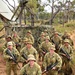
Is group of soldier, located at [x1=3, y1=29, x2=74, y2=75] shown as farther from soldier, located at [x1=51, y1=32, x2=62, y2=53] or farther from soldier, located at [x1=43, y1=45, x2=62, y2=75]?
soldier, located at [x1=51, y1=32, x2=62, y2=53]

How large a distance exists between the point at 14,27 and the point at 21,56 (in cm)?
565

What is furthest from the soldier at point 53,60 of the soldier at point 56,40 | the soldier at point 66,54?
the soldier at point 56,40

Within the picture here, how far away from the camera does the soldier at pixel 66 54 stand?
936 centimetres

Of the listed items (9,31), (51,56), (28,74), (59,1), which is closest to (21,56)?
(51,56)

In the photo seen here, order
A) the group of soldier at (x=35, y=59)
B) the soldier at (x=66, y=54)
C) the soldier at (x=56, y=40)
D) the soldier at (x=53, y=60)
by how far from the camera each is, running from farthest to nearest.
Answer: the soldier at (x=56, y=40) → the soldier at (x=66, y=54) → the soldier at (x=53, y=60) → the group of soldier at (x=35, y=59)

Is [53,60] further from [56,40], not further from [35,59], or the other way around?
[56,40]

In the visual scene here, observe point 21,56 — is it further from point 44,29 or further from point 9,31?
point 44,29

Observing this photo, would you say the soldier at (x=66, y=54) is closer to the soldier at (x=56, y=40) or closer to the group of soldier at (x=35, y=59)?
the group of soldier at (x=35, y=59)

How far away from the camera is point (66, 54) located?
937 cm

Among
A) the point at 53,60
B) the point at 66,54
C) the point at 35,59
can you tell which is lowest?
the point at 66,54

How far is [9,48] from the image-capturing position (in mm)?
8352

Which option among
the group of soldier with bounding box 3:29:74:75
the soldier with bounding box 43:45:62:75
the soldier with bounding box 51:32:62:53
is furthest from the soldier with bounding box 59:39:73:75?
the soldier with bounding box 51:32:62:53

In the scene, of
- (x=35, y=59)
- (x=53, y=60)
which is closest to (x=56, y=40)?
(x=53, y=60)

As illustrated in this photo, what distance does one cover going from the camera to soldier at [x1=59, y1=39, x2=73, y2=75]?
9359mm
